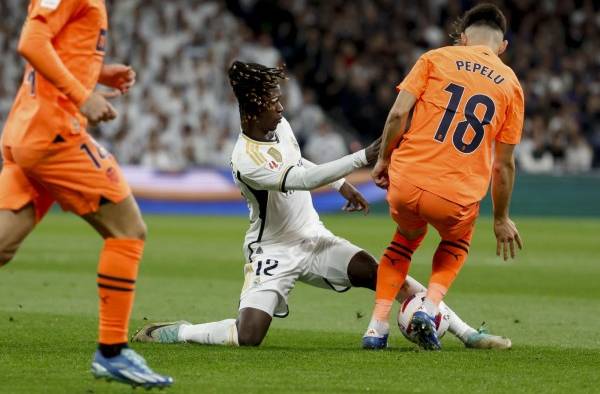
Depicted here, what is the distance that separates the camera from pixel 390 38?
27.5 m

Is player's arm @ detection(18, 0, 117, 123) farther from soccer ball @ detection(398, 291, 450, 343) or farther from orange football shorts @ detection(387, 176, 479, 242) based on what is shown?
soccer ball @ detection(398, 291, 450, 343)

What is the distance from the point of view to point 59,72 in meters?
5.46

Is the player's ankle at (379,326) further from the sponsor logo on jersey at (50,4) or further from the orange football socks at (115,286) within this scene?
the sponsor logo on jersey at (50,4)

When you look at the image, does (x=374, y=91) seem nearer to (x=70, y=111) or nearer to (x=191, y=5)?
(x=191, y=5)

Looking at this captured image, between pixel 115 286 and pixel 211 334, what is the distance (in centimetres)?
201

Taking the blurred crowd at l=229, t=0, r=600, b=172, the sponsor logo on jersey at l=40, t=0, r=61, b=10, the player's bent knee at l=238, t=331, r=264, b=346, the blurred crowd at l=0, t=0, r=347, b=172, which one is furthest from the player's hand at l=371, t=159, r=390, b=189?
the blurred crowd at l=229, t=0, r=600, b=172

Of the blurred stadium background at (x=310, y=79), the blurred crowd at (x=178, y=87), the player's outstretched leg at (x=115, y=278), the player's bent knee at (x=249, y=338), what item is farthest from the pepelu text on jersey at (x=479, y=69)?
the blurred crowd at (x=178, y=87)

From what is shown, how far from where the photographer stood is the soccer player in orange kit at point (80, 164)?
5.61 meters

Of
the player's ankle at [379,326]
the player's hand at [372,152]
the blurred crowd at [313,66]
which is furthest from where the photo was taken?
the blurred crowd at [313,66]

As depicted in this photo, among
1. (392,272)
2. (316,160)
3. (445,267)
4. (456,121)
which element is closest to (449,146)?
(456,121)

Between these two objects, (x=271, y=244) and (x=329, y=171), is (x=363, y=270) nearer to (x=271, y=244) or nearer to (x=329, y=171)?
(x=271, y=244)

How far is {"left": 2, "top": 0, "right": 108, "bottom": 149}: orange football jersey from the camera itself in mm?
5500

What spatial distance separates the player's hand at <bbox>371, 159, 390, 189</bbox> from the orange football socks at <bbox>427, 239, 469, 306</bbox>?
21.6 inches

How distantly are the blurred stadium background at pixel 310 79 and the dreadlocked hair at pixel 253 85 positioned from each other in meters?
15.8
